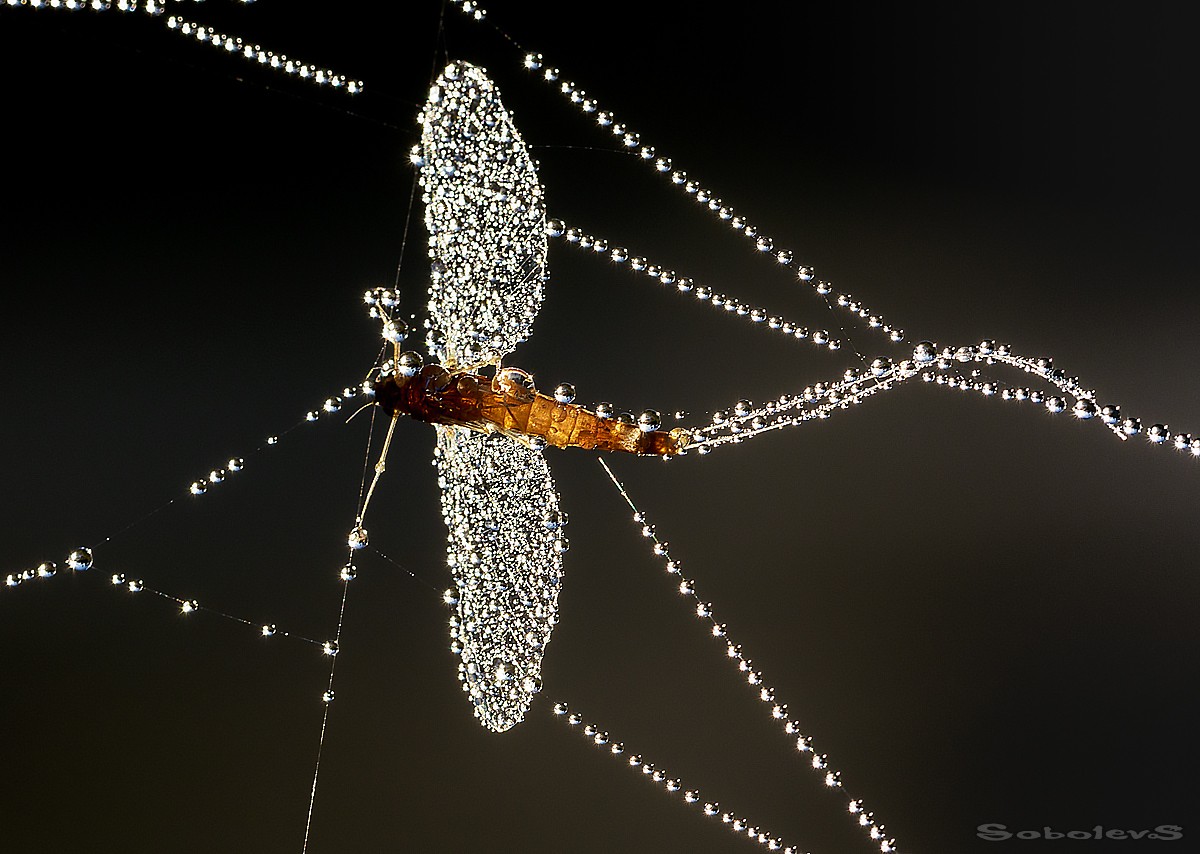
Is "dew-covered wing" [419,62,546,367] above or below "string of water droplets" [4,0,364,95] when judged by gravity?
below

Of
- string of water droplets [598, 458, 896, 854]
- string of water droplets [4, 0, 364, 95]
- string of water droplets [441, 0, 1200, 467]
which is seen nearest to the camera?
string of water droplets [4, 0, 364, 95]

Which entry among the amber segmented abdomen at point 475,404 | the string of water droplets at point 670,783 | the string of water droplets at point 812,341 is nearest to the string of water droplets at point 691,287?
the string of water droplets at point 812,341

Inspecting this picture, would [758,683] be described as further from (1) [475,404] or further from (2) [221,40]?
(2) [221,40]

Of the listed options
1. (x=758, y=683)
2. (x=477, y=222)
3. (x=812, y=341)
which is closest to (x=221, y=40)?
(x=477, y=222)

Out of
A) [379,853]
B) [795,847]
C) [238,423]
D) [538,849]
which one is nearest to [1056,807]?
[795,847]

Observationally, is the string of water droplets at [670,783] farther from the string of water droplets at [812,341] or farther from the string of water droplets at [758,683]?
the string of water droplets at [812,341]

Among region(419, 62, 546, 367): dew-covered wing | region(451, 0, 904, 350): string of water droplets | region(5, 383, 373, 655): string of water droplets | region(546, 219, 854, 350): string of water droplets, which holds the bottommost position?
region(5, 383, 373, 655): string of water droplets

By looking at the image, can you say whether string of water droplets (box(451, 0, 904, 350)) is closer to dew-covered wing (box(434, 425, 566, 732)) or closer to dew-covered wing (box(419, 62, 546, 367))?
dew-covered wing (box(419, 62, 546, 367))

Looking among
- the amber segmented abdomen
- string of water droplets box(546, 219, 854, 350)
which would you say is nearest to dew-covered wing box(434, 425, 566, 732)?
the amber segmented abdomen
